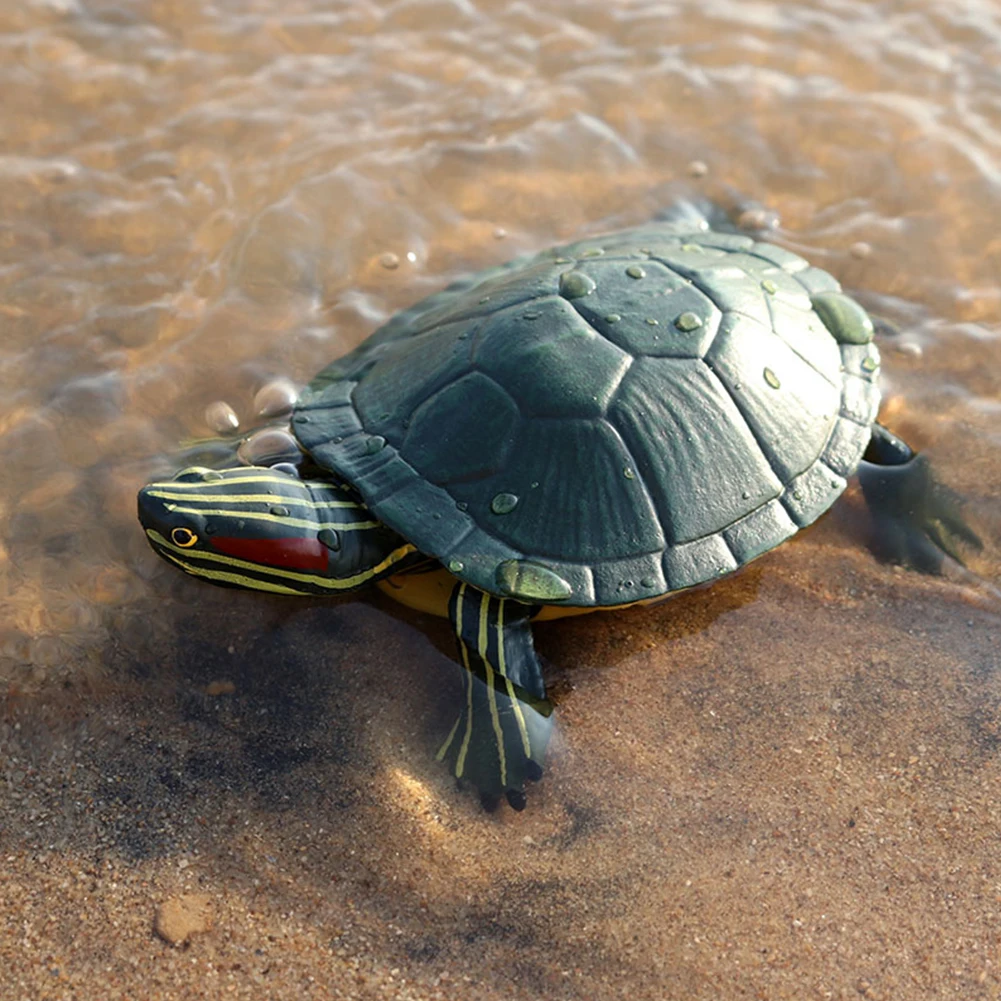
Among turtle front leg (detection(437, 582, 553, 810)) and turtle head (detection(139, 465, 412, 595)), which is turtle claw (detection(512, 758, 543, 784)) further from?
turtle head (detection(139, 465, 412, 595))

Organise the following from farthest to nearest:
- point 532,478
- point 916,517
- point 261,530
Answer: point 916,517 → point 532,478 → point 261,530

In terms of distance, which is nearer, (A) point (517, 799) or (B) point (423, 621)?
(A) point (517, 799)

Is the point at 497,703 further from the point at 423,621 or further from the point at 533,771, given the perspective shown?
the point at 423,621

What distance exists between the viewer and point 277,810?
161 inches

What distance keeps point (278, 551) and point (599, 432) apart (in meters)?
1.55

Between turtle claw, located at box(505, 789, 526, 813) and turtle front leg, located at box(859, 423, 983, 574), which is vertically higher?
turtle front leg, located at box(859, 423, 983, 574)

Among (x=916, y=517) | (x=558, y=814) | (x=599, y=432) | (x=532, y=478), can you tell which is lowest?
(x=558, y=814)

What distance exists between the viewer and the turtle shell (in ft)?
14.3

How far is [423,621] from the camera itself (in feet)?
15.7

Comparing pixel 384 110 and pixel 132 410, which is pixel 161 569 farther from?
pixel 384 110

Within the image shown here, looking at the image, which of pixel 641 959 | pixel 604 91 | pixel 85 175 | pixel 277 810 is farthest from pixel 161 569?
pixel 604 91

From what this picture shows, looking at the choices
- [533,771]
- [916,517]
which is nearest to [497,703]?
[533,771]

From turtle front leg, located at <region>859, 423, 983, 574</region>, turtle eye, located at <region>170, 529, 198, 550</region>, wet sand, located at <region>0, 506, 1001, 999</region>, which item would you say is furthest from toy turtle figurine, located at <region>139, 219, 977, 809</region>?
turtle front leg, located at <region>859, 423, 983, 574</region>

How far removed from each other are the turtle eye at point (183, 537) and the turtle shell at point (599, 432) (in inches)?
30.6
